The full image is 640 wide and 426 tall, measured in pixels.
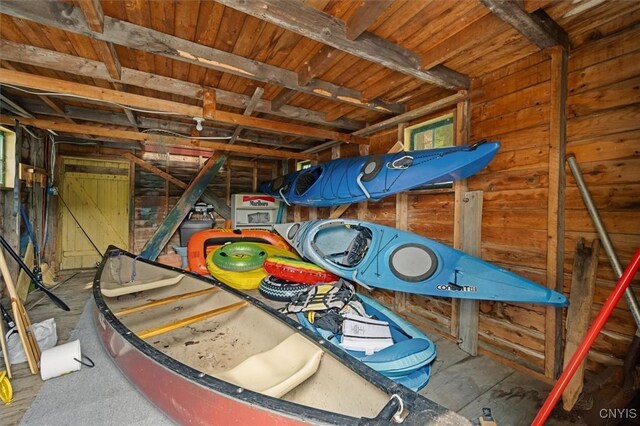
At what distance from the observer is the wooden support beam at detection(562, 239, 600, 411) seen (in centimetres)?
168

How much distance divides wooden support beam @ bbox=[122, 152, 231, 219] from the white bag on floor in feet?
12.2

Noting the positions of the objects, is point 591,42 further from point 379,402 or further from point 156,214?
point 156,214

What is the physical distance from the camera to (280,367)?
4.72 feet

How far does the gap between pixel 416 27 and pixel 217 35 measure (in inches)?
58.8

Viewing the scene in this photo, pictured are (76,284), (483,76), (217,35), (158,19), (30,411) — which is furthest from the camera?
(76,284)

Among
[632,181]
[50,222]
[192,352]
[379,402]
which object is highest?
[632,181]

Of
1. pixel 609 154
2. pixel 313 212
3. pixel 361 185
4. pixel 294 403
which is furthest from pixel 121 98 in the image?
pixel 609 154

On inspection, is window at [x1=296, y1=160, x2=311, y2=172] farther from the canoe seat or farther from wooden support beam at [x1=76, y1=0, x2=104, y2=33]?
the canoe seat

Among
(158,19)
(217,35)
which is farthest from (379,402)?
(158,19)

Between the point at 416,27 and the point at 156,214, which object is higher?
the point at 416,27

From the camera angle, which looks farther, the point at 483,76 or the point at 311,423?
the point at 483,76

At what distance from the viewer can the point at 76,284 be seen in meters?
3.84

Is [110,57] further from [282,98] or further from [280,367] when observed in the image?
[280,367]

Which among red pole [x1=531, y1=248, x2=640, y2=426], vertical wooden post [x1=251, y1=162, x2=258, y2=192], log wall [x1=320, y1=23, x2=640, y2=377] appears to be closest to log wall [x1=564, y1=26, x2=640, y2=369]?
log wall [x1=320, y1=23, x2=640, y2=377]
